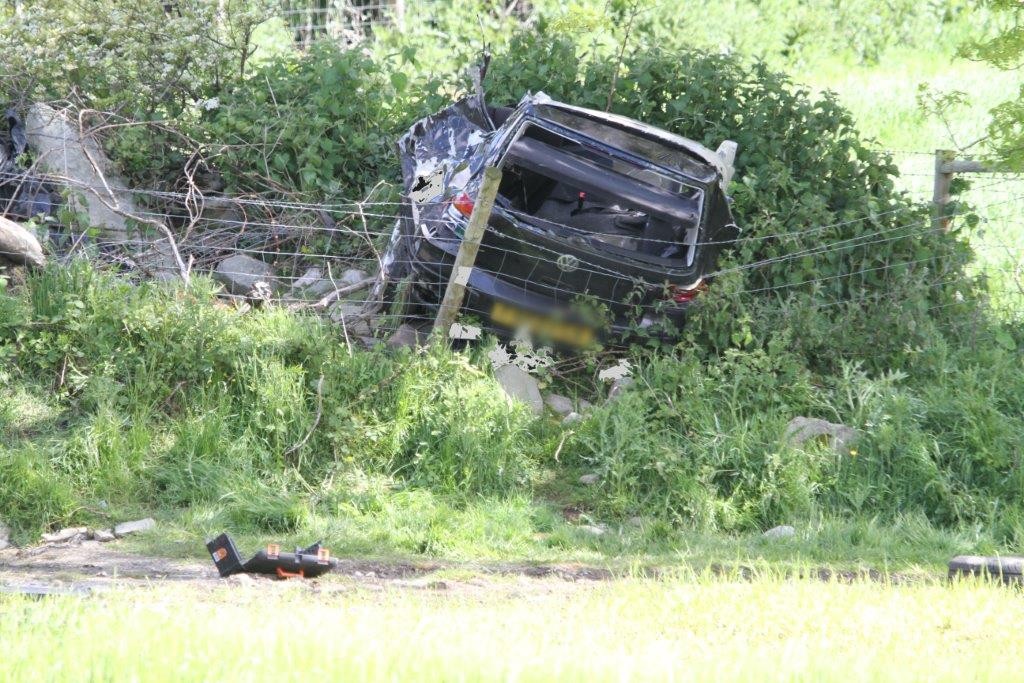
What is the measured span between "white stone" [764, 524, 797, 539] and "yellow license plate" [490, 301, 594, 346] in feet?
7.33

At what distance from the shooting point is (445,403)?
8633 millimetres

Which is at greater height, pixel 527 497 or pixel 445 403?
pixel 445 403

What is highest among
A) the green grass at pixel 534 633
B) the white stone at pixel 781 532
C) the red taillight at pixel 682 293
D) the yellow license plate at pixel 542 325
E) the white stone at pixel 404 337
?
the red taillight at pixel 682 293

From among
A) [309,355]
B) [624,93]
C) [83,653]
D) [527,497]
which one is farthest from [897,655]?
[624,93]

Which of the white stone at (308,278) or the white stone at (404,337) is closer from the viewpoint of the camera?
the white stone at (404,337)

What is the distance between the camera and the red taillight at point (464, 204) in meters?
9.28

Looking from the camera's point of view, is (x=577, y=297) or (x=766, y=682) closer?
(x=766, y=682)

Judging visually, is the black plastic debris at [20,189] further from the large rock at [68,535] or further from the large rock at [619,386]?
the large rock at [619,386]

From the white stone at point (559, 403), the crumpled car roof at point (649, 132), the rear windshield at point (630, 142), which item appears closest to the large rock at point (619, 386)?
the white stone at point (559, 403)

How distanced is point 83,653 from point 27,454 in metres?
3.93

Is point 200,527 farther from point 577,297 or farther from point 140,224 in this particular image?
point 140,224

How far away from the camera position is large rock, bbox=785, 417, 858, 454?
8.48 meters

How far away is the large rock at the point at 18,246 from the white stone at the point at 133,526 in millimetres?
2475

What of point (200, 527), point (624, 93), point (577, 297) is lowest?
point (200, 527)
